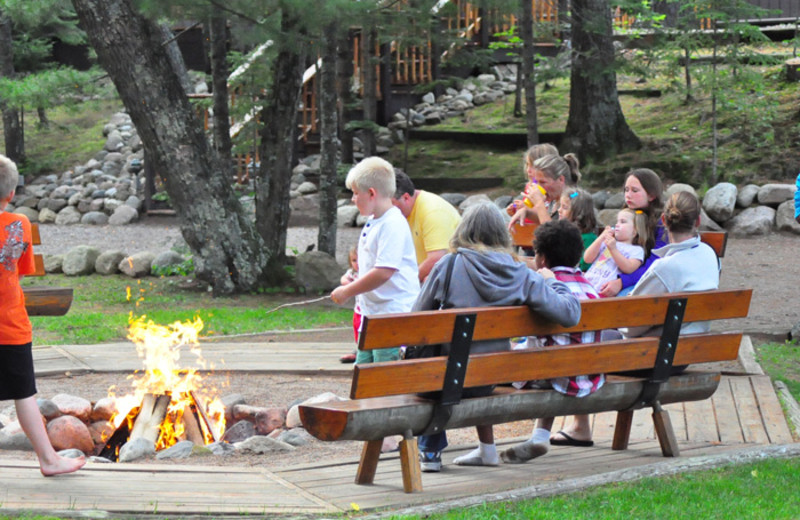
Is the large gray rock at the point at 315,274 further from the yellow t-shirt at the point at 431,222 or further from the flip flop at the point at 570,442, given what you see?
the flip flop at the point at 570,442

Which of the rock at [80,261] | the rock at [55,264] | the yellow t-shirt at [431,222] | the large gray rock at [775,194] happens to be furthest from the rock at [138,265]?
the yellow t-shirt at [431,222]

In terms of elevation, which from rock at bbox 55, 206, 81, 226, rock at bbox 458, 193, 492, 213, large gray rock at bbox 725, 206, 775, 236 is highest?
rock at bbox 458, 193, 492, 213

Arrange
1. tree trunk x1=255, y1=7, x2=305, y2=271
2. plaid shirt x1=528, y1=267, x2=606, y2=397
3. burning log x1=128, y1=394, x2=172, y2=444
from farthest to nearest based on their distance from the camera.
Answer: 1. tree trunk x1=255, y1=7, x2=305, y2=271
2. burning log x1=128, y1=394, x2=172, y2=444
3. plaid shirt x1=528, y1=267, x2=606, y2=397

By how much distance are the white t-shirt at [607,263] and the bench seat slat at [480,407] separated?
2.68 feet

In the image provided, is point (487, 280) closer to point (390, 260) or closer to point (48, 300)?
point (390, 260)

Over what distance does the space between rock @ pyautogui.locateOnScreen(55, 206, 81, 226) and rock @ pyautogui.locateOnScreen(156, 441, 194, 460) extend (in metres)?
15.0

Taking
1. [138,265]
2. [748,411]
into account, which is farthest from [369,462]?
[138,265]

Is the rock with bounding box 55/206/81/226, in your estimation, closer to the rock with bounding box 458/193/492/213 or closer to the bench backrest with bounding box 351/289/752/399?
the rock with bounding box 458/193/492/213

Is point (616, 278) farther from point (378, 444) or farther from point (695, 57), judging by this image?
point (695, 57)

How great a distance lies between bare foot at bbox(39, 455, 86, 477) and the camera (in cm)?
476

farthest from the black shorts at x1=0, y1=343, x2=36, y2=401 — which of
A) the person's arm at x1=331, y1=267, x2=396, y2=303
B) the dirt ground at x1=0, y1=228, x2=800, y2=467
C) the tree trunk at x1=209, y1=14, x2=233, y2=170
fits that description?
the tree trunk at x1=209, y1=14, x2=233, y2=170

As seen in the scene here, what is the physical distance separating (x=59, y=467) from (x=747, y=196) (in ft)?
38.4

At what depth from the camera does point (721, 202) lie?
14.2 meters

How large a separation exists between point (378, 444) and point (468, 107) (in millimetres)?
16727
